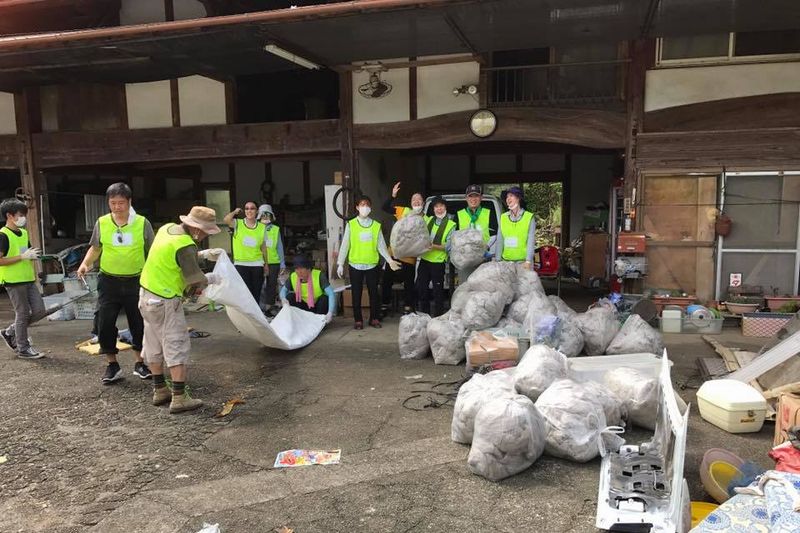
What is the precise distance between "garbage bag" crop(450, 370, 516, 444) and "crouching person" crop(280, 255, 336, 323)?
3.43 metres

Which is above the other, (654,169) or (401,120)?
(401,120)

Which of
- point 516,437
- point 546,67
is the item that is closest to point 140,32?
point 546,67

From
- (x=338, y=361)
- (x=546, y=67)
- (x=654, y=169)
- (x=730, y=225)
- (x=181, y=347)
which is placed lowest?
(x=338, y=361)

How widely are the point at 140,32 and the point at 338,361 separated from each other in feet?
13.9

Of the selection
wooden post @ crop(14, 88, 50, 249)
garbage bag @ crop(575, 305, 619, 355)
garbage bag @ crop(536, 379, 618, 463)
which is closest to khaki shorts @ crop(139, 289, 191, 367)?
garbage bag @ crop(536, 379, 618, 463)

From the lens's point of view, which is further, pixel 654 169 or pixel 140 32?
pixel 654 169

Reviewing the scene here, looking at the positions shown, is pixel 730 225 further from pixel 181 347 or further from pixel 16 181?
pixel 16 181

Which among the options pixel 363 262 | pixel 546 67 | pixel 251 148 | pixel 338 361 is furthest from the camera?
pixel 251 148

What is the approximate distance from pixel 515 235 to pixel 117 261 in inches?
165

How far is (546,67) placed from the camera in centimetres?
774

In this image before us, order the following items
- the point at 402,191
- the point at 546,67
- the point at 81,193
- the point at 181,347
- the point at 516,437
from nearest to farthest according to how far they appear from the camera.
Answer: the point at 516,437
the point at 181,347
the point at 546,67
the point at 402,191
the point at 81,193

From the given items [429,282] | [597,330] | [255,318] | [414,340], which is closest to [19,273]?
[255,318]

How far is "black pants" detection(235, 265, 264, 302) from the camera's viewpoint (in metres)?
7.75

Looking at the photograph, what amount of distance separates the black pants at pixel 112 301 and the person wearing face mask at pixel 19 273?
5.50 ft
